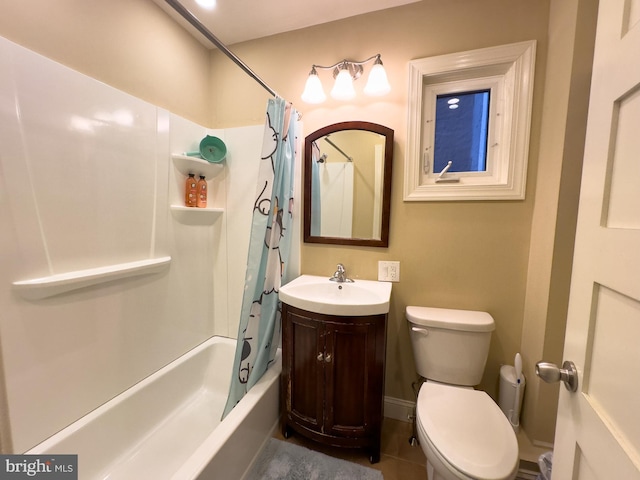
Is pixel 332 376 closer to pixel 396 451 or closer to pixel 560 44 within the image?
pixel 396 451

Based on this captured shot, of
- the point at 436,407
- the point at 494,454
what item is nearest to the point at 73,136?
the point at 436,407

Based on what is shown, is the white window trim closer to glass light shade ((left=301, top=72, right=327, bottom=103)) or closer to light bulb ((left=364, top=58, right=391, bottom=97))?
light bulb ((left=364, top=58, right=391, bottom=97))

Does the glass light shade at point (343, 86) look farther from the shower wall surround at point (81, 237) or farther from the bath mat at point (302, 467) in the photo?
the bath mat at point (302, 467)

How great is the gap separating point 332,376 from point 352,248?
30.5 inches

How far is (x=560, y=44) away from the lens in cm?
124

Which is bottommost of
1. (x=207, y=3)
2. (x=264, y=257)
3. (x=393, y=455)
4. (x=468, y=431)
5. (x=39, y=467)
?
(x=393, y=455)

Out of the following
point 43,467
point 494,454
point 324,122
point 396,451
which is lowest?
point 396,451

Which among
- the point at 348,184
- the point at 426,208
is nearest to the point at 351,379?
the point at 426,208

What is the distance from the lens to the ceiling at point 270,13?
156cm

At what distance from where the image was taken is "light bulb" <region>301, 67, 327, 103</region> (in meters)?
1.65

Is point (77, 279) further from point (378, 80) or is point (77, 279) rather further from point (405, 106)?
point (405, 106)

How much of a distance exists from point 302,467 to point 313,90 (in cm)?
214

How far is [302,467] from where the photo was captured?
Result: 1392mm

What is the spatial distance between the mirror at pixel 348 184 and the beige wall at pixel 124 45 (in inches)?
36.7
